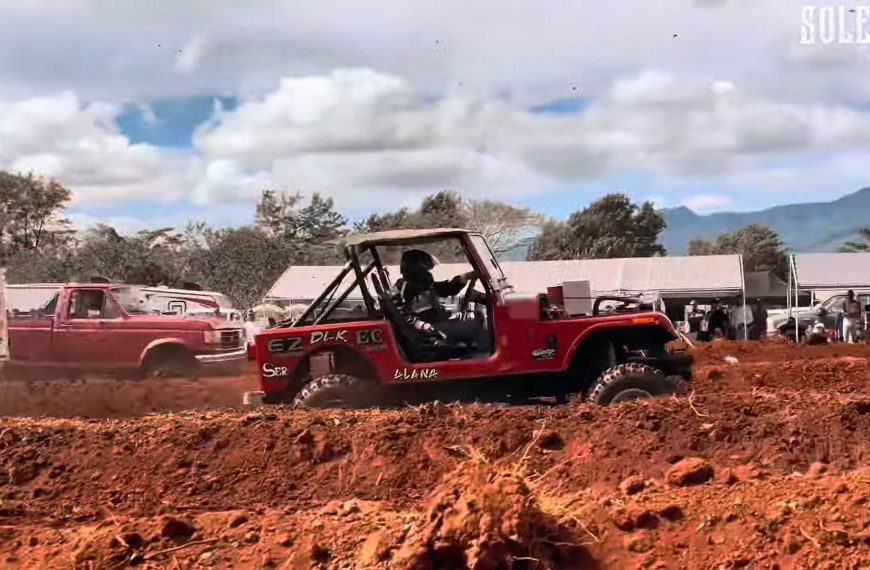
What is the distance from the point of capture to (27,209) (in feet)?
142

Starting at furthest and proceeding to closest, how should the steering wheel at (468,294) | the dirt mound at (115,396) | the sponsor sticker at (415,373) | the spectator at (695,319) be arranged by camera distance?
the spectator at (695,319) < the dirt mound at (115,396) < the steering wheel at (468,294) < the sponsor sticker at (415,373)

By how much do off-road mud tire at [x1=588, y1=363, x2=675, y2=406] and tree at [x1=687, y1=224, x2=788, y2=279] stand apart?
188 feet

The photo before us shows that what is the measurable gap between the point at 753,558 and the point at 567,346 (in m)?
3.83

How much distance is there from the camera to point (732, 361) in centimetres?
1525

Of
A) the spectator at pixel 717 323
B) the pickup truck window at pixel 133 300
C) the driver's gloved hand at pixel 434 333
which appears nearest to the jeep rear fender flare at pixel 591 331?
the driver's gloved hand at pixel 434 333

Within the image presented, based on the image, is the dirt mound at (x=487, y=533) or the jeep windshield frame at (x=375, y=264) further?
the jeep windshield frame at (x=375, y=264)

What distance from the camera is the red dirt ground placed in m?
4.82

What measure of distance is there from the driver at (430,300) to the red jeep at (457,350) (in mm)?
70

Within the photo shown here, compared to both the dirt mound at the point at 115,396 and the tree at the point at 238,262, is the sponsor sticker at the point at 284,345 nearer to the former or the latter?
the dirt mound at the point at 115,396

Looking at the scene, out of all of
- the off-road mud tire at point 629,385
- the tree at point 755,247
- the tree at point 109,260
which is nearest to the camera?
the off-road mud tire at point 629,385

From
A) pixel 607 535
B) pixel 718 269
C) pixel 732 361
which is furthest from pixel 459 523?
pixel 718 269

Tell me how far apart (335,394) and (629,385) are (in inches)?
106

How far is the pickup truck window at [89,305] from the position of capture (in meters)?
14.7

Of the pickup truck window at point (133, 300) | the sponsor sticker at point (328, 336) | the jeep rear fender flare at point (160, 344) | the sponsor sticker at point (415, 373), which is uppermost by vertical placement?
the pickup truck window at point (133, 300)
